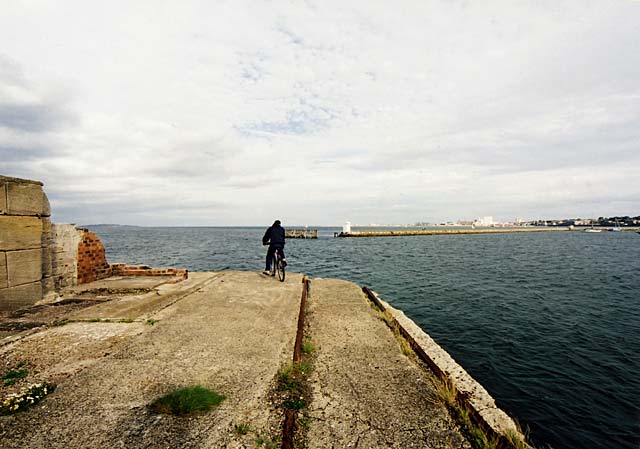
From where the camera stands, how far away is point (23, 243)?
6.95 metres

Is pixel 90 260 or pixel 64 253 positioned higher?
pixel 64 253

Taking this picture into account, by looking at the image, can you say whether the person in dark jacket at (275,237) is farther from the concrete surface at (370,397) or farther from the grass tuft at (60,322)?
the grass tuft at (60,322)

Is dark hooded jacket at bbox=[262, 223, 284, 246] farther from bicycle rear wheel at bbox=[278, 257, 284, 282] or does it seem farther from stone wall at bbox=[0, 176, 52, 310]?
stone wall at bbox=[0, 176, 52, 310]

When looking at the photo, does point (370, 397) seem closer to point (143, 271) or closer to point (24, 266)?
point (24, 266)

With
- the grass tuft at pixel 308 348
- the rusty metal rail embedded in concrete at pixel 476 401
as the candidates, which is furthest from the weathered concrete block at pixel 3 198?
the rusty metal rail embedded in concrete at pixel 476 401

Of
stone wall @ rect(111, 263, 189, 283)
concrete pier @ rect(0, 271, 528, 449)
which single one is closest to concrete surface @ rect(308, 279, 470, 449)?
concrete pier @ rect(0, 271, 528, 449)

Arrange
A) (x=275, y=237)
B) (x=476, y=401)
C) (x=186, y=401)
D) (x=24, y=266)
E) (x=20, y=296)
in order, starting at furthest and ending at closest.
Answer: (x=275, y=237), (x=24, y=266), (x=20, y=296), (x=476, y=401), (x=186, y=401)

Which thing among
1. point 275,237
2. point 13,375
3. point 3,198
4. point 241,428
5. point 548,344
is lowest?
point 548,344

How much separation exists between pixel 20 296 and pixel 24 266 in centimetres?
67

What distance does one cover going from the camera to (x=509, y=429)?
3.44 meters

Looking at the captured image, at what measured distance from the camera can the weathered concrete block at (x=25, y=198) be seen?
6754 mm

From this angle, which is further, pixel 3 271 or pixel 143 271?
pixel 143 271

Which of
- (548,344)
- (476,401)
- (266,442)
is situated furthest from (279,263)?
(548,344)

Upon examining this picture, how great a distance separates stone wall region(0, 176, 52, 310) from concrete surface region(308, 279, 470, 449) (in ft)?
21.7
